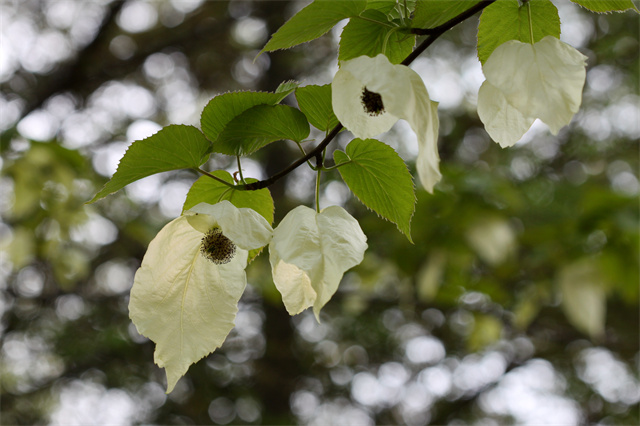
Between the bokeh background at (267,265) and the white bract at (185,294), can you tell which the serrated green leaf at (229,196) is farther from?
the bokeh background at (267,265)

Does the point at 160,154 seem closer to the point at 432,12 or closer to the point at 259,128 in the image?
the point at 259,128

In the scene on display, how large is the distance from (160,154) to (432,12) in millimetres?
252

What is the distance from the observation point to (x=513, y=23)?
0.51 m

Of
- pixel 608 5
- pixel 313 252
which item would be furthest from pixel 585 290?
pixel 313 252

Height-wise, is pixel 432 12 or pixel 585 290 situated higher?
pixel 432 12

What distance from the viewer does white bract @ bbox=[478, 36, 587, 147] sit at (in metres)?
0.43

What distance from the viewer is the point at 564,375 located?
3697mm

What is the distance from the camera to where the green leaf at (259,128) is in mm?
484

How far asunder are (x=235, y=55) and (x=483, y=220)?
211cm

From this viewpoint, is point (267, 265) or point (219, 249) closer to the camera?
point (219, 249)

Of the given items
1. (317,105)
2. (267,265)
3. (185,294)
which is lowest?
(267,265)

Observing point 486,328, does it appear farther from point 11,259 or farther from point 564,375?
point 11,259

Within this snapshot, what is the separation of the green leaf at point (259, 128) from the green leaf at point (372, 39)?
0.22 feet

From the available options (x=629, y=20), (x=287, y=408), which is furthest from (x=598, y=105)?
(x=287, y=408)
